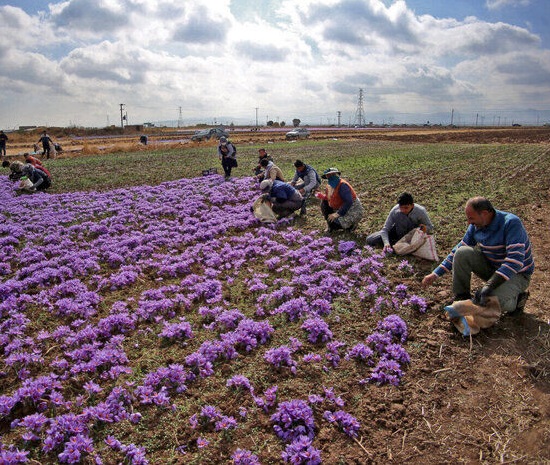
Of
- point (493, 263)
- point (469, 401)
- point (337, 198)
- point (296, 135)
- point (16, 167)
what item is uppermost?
point (296, 135)

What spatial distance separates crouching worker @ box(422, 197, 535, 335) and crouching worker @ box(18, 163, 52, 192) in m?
18.4

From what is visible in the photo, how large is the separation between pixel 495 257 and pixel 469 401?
241 centimetres

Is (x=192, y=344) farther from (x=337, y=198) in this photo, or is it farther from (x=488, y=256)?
(x=337, y=198)

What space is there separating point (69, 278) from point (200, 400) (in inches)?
215

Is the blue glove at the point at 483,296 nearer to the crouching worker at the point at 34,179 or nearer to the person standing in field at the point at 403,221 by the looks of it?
the person standing in field at the point at 403,221

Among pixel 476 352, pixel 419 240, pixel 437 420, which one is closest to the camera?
pixel 437 420

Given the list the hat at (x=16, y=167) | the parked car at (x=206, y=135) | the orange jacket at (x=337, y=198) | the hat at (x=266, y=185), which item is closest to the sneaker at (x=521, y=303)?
the orange jacket at (x=337, y=198)

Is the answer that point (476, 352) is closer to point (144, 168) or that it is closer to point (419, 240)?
point (419, 240)

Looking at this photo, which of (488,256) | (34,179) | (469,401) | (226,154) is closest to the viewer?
(469,401)

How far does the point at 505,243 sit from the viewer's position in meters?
5.99

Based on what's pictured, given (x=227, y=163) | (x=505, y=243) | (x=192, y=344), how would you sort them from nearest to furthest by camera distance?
(x=505, y=243)
(x=192, y=344)
(x=227, y=163)

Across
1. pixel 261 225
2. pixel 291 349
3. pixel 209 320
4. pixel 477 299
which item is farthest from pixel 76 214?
pixel 477 299

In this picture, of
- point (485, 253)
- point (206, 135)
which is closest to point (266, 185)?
point (485, 253)

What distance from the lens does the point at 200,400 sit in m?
4.93
